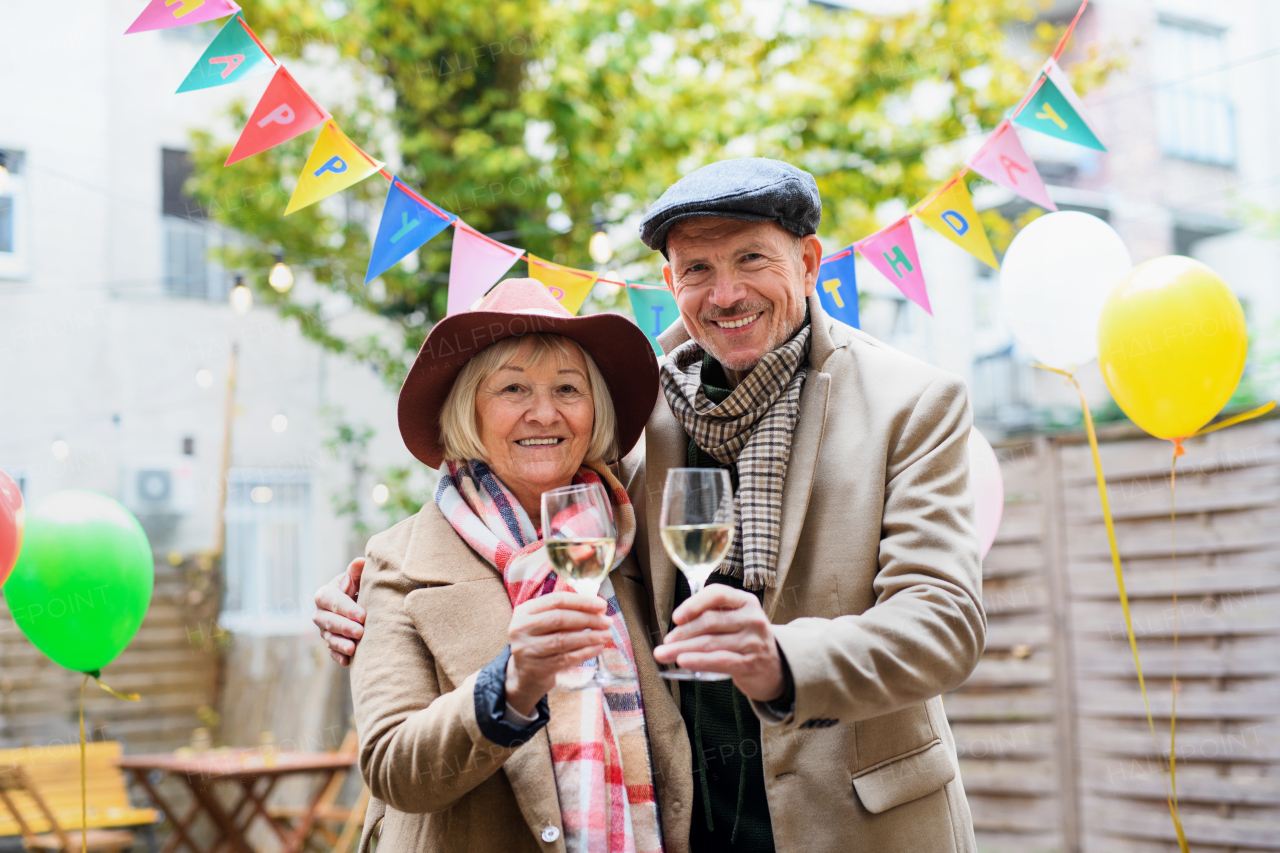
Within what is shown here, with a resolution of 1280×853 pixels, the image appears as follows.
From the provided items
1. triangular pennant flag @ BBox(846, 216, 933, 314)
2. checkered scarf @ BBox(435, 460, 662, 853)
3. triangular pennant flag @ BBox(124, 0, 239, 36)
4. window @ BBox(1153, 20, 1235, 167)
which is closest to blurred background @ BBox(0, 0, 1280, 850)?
triangular pennant flag @ BBox(846, 216, 933, 314)

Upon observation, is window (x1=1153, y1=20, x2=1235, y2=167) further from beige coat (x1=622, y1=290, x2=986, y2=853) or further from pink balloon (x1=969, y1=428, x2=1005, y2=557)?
beige coat (x1=622, y1=290, x2=986, y2=853)

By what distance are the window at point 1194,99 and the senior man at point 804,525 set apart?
33.9 ft

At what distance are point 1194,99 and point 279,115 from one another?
1070 centimetres

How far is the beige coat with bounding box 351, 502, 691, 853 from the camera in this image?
157 centimetres

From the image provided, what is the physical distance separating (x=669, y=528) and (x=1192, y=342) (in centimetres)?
201

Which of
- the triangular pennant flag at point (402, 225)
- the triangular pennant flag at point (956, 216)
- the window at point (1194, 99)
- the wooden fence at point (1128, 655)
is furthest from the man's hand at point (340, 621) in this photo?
→ the window at point (1194, 99)

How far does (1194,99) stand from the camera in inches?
423

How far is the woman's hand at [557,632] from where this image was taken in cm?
136

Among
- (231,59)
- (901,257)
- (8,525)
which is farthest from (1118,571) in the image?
(8,525)

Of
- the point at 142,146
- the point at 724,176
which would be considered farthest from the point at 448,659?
the point at 142,146

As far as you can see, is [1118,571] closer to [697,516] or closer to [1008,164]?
[1008,164]

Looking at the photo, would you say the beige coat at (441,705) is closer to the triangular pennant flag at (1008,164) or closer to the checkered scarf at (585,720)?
the checkered scarf at (585,720)

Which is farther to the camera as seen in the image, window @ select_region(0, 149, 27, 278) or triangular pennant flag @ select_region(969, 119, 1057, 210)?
window @ select_region(0, 149, 27, 278)

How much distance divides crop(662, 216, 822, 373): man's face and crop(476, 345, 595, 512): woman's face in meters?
0.25
